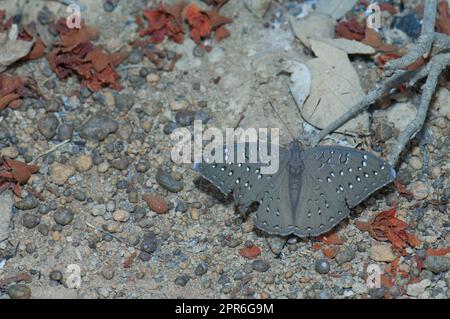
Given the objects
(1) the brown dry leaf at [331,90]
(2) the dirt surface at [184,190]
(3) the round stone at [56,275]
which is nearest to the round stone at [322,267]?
(2) the dirt surface at [184,190]

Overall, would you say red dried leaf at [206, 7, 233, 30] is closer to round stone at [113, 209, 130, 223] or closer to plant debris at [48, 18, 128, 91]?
plant debris at [48, 18, 128, 91]

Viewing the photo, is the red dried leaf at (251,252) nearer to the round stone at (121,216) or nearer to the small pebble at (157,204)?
the small pebble at (157,204)

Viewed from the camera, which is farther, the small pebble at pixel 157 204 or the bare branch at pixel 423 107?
the small pebble at pixel 157 204

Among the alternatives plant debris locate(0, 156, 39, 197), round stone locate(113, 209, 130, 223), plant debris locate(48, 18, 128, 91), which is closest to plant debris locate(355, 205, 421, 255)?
round stone locate(113, 209, 130, 223)

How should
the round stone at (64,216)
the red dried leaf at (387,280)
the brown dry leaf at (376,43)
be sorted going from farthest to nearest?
the brown dry leaf at (376,43), the round stone at (64,216), the red dried leaf at (387,280)

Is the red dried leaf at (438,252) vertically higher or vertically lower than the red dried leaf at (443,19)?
lower
